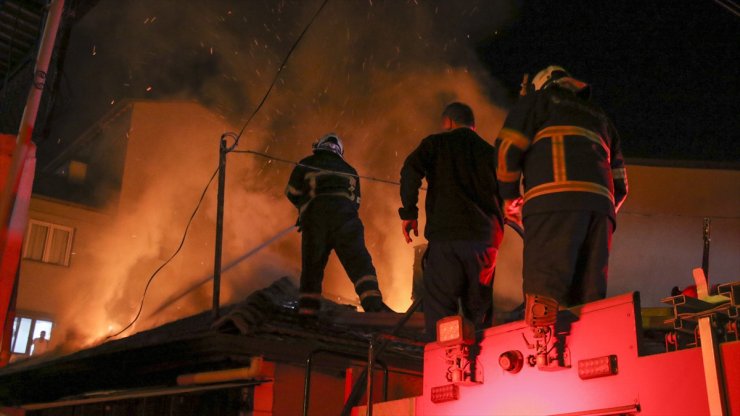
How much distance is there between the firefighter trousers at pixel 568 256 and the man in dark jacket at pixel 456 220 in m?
1.22

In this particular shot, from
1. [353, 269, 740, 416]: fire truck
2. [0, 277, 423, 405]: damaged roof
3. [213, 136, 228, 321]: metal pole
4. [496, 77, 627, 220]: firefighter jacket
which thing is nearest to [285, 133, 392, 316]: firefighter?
[0, 277, 423, 405]: damaged roof

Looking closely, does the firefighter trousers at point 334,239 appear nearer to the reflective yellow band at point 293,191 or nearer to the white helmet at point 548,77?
the reflective yellow band at point 293,191

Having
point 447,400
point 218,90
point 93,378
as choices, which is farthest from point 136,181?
point 447,400

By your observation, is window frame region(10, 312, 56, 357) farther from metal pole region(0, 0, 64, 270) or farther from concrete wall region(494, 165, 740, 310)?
concrete wall region(494, 165, 740, 310)

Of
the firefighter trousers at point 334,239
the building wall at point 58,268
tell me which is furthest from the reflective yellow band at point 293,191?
the building wall at point 58,268

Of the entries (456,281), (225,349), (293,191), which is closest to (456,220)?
(456,281)

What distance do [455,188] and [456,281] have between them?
27.8 inches

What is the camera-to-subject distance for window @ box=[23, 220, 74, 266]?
21016mm

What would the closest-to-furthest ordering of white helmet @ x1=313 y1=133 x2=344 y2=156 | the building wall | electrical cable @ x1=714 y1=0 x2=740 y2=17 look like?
electrical cable @ x1=714 y1=0 x2=740 y2=17
white helmet @ x1=313 y1=133 x2=344 y2=156
the building wall

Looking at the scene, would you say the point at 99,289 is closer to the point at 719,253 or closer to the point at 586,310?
the point at 719,253

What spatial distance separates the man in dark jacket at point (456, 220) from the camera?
18.9 ft

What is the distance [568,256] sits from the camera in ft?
14.4

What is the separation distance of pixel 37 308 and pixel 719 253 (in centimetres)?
1626

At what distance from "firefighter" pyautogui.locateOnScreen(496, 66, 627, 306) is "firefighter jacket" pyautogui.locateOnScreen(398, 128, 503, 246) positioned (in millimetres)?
976
